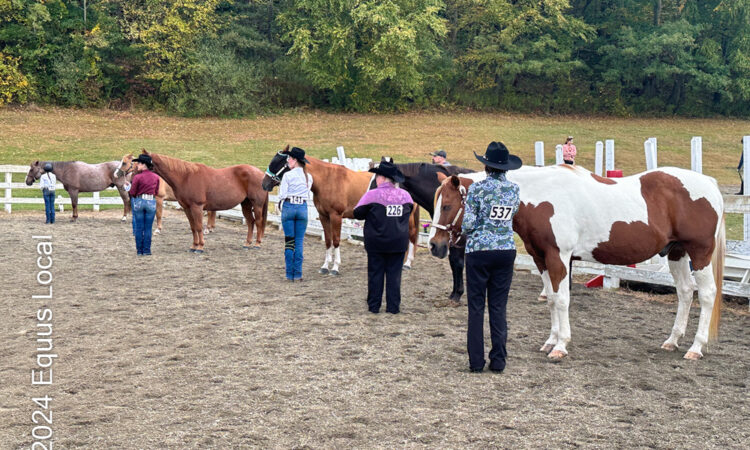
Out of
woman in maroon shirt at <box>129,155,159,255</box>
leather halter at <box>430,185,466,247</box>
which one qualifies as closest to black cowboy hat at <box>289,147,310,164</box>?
woman in maroon shirt at <box>129,155,159,255</box>

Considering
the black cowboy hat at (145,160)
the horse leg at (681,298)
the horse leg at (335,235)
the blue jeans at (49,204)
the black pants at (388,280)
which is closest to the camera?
the horse leg at (681,298)

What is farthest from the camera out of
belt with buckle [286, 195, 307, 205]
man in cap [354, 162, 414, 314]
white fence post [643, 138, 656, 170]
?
belt with buckle [286, 195, 307, 205]

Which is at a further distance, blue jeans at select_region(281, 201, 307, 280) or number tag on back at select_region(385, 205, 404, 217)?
blue jeans at select_region(281, 201, 307, 280)

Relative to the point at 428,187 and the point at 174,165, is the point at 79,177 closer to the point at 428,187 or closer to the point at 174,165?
the point at 174,165

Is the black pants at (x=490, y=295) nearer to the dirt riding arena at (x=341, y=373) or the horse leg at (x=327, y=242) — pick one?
the dirt riding arena at (x=341, y=373)

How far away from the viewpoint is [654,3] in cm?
4766

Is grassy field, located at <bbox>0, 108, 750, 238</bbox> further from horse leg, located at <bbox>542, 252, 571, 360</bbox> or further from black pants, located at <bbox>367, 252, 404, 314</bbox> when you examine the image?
horse leg, located at <bbox>542, 252, 571, 360</bbox>

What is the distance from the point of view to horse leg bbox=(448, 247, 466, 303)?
8.66 metres

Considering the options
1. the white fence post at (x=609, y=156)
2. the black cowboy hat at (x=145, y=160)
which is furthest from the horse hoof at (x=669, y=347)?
the black cowboy hat at (x=145, y=160)

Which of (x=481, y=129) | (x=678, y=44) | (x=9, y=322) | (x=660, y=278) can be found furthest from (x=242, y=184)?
(x=678, y=44)

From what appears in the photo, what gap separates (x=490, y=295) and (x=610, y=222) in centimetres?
148

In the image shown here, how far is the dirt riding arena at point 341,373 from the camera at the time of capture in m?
4.59

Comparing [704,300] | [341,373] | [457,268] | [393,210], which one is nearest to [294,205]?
[393,210]

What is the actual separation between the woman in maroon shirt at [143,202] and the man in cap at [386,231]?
18.8ft
